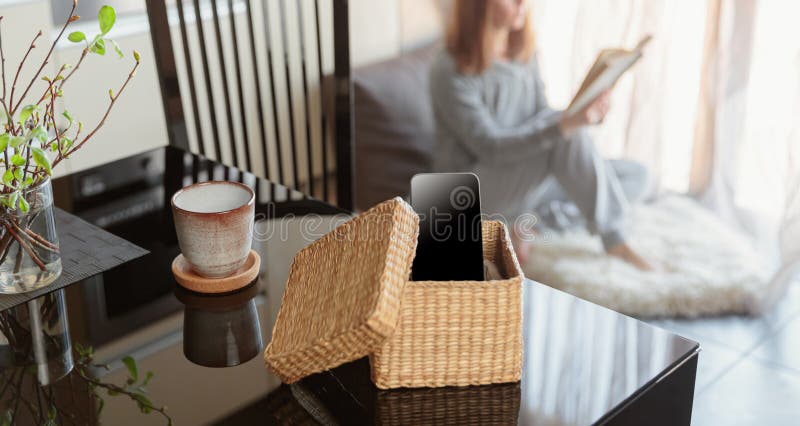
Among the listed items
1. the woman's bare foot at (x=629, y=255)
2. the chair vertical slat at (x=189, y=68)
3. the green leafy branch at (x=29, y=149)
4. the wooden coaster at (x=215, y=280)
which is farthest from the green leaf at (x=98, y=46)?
the woman's bare foot at (x=629, y=255)

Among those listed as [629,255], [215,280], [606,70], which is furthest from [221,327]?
[629,255]

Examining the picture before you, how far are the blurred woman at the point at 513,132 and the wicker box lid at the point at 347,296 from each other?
5.38 feet

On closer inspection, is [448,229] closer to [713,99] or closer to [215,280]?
[215,280]

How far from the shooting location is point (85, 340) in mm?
913

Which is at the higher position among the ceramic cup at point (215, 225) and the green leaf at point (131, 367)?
the ceramic cup at point (215, 225)

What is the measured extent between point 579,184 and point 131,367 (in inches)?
70.5

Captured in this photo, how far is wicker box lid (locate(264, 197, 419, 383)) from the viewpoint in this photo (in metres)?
0.73

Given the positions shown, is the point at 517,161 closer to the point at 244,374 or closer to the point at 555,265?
the point at 555,265

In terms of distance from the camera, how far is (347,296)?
77 centimetres

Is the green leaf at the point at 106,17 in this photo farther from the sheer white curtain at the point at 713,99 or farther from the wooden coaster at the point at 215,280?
the sheer white curtain at the point at 713,99

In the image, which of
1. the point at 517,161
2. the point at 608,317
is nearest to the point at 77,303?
the point at 608,317

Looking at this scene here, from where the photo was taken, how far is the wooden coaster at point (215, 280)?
38.2 inches

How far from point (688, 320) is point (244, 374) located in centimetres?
167

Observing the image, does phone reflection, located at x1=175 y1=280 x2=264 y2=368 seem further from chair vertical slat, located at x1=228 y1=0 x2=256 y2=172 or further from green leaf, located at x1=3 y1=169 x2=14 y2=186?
chair vertical slat, located at x1=228 y1=0 x2=256 y2=172
